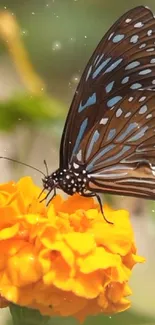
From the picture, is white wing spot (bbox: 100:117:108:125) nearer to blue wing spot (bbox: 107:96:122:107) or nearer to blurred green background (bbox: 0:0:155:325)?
blue wing spot (bbox: 107:96:122:107)

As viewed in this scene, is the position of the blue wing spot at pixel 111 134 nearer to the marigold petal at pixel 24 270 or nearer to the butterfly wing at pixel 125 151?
the butterfly wing at pixel 125 151

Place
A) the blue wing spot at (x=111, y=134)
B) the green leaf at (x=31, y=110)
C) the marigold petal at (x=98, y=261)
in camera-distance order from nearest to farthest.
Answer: the marigold petal at (x=98, y=261), the blue wing spot at (x=111, y=134), the green leaf at (x=31, y=110)

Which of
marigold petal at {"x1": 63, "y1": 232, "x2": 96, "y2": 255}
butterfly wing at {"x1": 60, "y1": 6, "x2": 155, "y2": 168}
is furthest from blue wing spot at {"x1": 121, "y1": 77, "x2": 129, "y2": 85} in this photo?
marigold petal at {"x1": 63, "y1": 232, "x2": 96, "y2": 255}

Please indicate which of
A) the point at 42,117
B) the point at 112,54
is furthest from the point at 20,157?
the point at 112,54

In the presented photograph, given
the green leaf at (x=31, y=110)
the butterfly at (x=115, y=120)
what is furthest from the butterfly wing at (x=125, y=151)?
the green leaf at (x=31, y=110)

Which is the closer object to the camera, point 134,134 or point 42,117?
point 134,134

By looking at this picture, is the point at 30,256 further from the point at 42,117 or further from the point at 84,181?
the point at 42,117

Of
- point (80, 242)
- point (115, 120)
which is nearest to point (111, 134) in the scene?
point (115, 120)
